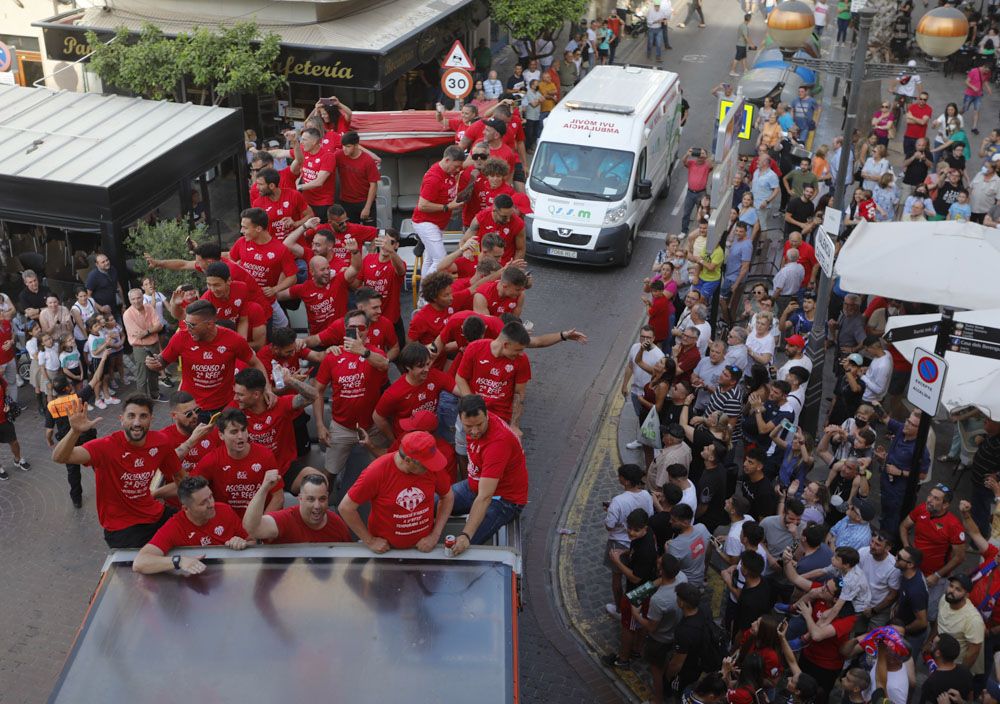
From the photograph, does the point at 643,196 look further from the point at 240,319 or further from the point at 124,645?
the point at 124,645

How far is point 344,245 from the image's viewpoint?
12.1 metres

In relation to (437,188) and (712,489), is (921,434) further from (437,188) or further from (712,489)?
(437,188)

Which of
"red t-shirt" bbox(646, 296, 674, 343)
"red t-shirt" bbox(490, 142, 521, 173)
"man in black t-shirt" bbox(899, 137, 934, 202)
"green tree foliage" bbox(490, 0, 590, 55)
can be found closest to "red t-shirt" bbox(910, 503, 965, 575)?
"red t-shirt" bbox(646, 296, 674, 343)

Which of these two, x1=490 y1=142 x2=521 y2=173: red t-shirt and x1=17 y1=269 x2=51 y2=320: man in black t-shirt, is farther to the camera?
x1=490 y1=142 x2=521 y2=173: red t-shirt

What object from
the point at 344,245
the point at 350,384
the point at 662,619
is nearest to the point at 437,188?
the point at 344,245

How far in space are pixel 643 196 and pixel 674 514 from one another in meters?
10.1

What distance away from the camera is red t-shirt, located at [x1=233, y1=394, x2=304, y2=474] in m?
8.95

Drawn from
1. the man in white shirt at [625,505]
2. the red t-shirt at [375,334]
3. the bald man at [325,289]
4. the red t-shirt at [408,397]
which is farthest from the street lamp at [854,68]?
the bald man at [325,289]

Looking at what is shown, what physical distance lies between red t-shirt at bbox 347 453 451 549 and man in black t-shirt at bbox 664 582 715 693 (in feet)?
7.49

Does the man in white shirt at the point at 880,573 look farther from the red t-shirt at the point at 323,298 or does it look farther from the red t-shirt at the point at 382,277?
the red t-shirt at the point at 323,298

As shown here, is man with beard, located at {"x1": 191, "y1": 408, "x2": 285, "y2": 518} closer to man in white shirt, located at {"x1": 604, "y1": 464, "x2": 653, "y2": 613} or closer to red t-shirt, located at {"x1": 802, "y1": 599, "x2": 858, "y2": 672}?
man in white shirt, located at {"x1": 604, "y1": 464, "x2": 653, "y2": 613}

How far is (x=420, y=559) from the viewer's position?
22.3 ft

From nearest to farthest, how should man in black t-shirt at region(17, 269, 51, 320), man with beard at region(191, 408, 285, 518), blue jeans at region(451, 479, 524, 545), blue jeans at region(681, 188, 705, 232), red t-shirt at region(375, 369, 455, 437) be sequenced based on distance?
blue jeans at region(451, 479, 524, 545) → man with beard at region(191, 408, 285, 518) → red t-shirt at region(375, 369, 455, 437) → man in black t-shirt at region(17, 269, 51, 320) → blue jeans at region(681, 188, 705, 232)

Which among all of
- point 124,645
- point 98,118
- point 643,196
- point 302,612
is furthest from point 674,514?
point 98,118
